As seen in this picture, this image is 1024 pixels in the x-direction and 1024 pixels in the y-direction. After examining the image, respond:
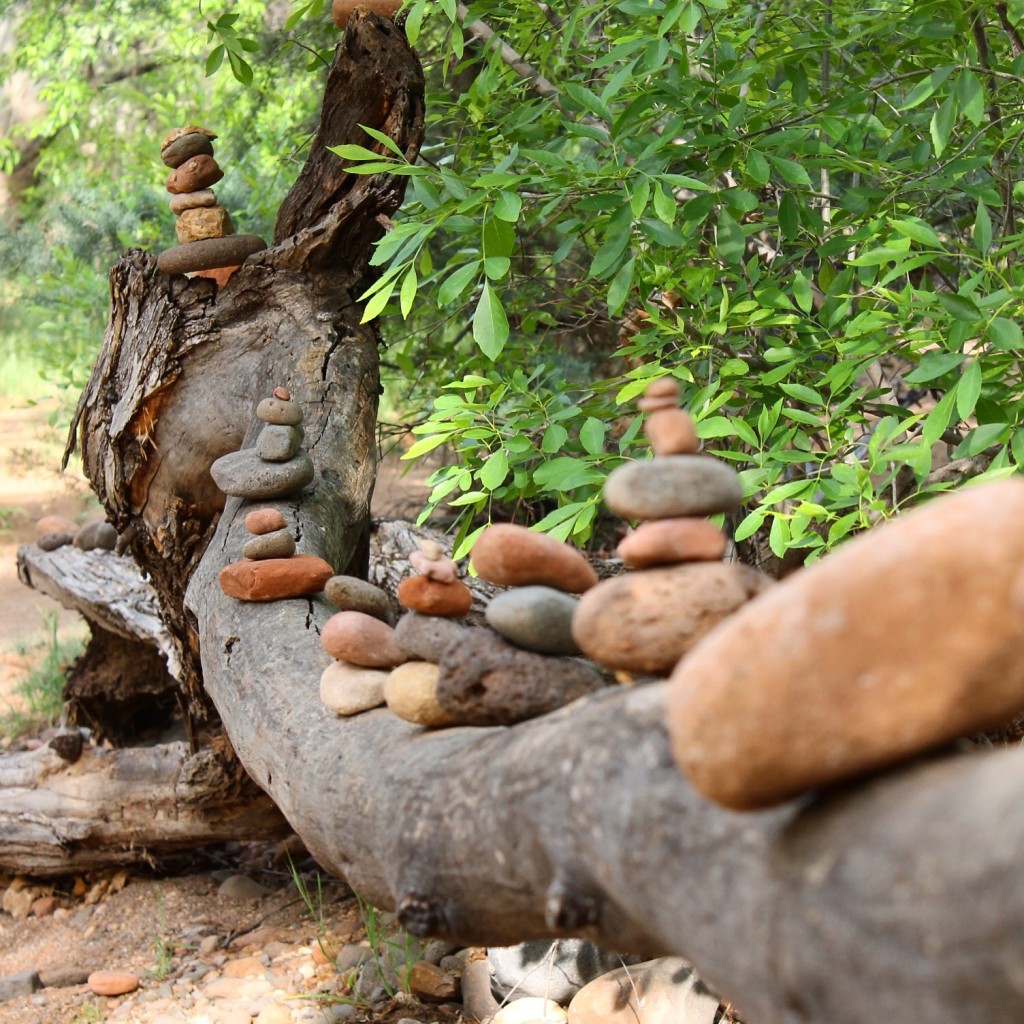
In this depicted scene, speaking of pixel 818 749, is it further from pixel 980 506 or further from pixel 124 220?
pixel 124 220

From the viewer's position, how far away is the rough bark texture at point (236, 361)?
136 inches

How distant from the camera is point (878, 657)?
87 cm

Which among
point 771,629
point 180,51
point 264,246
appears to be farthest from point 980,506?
point 180,51

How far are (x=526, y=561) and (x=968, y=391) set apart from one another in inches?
38.8

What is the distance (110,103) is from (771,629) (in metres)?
10.6

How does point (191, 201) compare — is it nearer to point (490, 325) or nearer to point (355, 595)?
point (490, 325)

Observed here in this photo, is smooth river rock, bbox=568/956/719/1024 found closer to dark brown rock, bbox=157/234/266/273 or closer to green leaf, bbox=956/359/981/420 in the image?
green leaf, bbox=956/359/981/420

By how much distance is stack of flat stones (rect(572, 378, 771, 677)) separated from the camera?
4.28 ft

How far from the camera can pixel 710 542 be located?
135 cm

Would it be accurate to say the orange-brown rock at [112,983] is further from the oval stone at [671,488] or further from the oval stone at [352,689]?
the oval stone at [671,488]

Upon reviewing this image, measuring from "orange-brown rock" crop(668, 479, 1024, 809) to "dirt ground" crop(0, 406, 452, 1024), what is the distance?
2.35m

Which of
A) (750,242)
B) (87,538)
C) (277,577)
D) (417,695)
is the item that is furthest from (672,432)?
(87,538)

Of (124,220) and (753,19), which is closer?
(753,19)

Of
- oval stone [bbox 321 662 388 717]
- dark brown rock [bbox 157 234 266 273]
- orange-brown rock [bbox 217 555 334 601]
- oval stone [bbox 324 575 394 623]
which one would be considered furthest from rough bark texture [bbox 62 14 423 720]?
oval stone [bbox 321 662 388 717]
